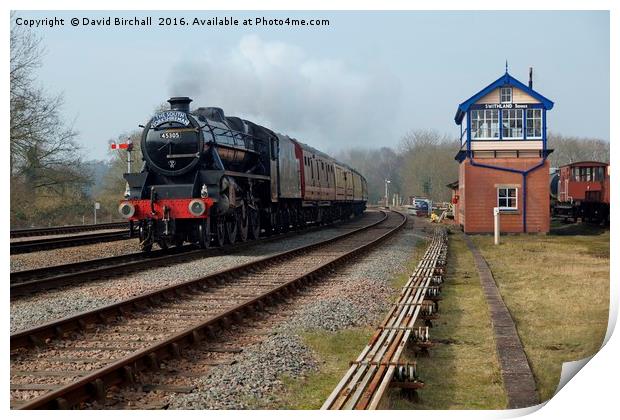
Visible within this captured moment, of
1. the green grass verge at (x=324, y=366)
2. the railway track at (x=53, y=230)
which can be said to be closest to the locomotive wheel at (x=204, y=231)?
the railway track at (x=53, y=230)

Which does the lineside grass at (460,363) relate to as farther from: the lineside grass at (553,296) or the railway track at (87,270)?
the railway track at (87,270)

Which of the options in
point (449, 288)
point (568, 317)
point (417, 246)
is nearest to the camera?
point (568, 317)

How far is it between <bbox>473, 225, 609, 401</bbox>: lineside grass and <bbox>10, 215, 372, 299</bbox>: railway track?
6841 mm

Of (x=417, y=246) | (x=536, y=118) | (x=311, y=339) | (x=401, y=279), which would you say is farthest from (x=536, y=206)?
(x=311, y=339)

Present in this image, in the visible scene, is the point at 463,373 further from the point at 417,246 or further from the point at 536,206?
the point at 536,206

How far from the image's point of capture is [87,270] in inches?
511

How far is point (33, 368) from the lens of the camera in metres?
6.43

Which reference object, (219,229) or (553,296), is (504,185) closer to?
(219,229)

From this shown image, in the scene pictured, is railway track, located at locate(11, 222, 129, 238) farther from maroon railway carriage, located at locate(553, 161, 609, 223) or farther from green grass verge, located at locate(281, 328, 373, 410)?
maroon railway carriage, located at locate(553, 161, 609, 223)

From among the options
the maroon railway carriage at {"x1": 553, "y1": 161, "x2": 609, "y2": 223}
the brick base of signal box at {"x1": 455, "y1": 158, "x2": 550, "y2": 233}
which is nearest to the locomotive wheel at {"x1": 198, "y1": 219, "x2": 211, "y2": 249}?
the brick base of signal box at {"x1": 455, "y1": 158, "x2": 550, "y2": 233}

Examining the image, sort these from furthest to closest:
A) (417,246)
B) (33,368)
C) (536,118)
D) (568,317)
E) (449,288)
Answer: (536,118) < (417,246) < (449,288) < (568,317) < (33,368)

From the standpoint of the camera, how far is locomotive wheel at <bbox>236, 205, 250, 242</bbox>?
19.1 meters

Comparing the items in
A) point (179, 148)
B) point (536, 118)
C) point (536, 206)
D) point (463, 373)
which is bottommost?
point (463, 373)
